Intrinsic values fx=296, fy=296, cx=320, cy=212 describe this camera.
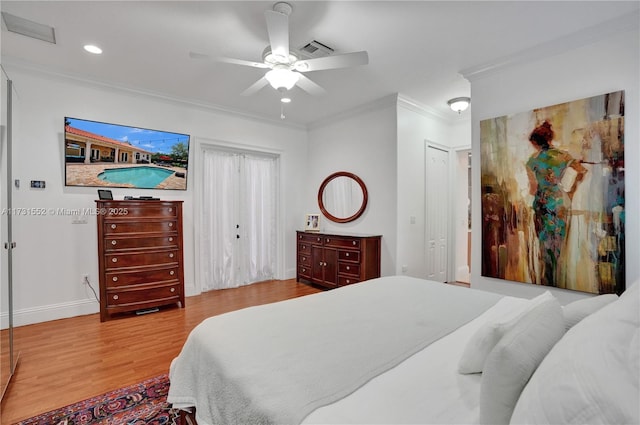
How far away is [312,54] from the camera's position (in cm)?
294

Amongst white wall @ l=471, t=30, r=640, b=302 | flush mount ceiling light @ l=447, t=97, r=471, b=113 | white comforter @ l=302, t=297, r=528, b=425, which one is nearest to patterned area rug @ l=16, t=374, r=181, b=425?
white comforter @ l=302, t=297, r=528, b=425

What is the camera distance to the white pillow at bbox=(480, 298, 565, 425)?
818mm

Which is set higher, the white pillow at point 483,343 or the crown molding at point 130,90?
the crown molding at point 130,90

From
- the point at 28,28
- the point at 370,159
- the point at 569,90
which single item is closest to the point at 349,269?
the point at 370,159

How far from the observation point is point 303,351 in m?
1.30

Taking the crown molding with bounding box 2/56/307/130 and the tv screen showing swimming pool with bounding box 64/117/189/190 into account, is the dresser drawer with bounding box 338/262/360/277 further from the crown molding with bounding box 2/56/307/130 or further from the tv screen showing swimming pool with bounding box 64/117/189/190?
the crown molding with bounding box 2/56/307/130

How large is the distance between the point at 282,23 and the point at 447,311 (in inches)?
85.8

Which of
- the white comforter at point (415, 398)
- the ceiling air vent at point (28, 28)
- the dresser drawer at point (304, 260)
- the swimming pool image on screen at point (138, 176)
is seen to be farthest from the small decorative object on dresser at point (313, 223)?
the white comforter at point (415, 398)

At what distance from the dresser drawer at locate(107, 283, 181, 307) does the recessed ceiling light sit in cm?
254

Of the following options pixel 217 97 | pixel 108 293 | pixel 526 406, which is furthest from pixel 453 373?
pixel 217 97

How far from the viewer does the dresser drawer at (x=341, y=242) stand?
421 cm

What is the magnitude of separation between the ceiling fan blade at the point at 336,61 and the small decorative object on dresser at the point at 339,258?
7.82 ft

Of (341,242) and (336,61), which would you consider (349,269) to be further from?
(336,61)

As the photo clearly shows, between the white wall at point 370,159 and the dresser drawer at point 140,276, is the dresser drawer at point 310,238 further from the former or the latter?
the dresser drawer at point 140,276
